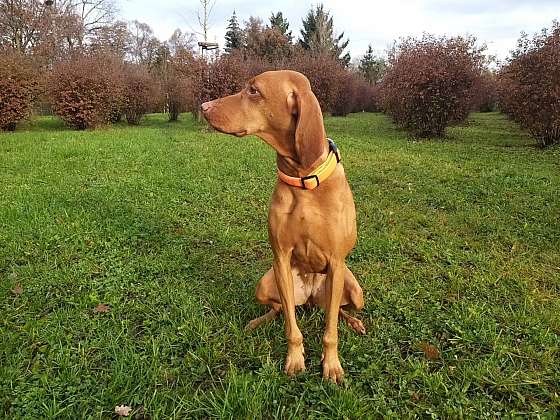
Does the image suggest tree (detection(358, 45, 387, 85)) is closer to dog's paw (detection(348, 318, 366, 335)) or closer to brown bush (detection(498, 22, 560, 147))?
brown bush (detection(498, 22, 560, 147))

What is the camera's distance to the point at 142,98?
1977 centimetres

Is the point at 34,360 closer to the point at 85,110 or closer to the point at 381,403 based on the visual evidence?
the point at 381,403

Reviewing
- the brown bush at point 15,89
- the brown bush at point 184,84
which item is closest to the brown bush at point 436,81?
the brown bush at point 184,84

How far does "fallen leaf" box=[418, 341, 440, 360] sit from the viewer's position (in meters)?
2.62

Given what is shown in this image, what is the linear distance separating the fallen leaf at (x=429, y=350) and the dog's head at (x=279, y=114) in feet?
4.67

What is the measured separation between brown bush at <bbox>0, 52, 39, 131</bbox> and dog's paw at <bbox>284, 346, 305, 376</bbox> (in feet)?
51.4

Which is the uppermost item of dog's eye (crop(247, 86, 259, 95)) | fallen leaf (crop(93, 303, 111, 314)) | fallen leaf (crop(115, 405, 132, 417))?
dog's eye (crop(247, 86, 259, 95))

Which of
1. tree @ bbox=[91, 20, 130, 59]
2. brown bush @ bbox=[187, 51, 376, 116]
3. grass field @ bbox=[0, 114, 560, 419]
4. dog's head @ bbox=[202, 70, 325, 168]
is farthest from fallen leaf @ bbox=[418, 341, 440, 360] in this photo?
tree @ bbox=[91, 20, 130, 59]

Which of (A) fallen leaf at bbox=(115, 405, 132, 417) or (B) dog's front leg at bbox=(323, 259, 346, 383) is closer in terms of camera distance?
(A) fallen leaf at bbox=(115, 405, 132, 417)

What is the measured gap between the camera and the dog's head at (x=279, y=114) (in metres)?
2.23

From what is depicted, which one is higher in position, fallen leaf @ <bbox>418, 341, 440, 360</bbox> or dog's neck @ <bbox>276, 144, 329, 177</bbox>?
dog's neck @ <bbox>276, 144, 329, 177</bbox>

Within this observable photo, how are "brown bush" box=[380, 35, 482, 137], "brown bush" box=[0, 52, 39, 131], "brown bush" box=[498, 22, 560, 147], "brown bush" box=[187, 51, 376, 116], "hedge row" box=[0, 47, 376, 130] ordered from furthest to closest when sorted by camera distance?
"brown bush" box=[187, 51, 376, 116] → "hedge row" box=[0, 47, 376, 130] → "brown bush" box=[0, 52, 39, 131] → "brown bush" box=[380, 35, 482, 137] → "brown bush" box=[498, 22, 560, 147]

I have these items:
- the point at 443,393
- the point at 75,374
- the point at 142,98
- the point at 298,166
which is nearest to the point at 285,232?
the point at 298,166

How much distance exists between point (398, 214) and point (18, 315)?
423 cm
